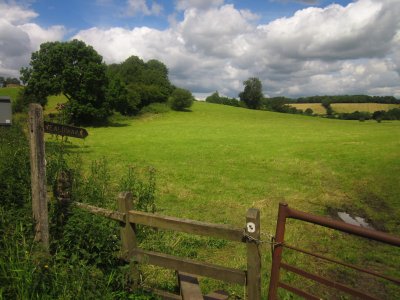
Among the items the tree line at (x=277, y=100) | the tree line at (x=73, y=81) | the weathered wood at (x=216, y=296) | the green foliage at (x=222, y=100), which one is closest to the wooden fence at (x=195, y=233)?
the weathered wood at (x=216, y=296)

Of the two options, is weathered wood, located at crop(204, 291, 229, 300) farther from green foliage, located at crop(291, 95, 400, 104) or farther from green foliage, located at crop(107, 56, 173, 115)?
green foliage, located at crop(291, 95, 400, 104)

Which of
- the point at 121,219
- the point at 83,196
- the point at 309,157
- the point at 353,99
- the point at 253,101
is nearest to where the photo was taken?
the point at 121,219

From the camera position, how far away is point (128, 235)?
506cm

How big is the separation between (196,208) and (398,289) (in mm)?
6666

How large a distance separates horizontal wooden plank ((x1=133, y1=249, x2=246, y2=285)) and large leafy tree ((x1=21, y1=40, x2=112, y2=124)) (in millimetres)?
43329

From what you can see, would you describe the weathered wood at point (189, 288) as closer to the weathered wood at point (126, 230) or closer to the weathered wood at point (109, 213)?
the weathered wood at point (126, 230)

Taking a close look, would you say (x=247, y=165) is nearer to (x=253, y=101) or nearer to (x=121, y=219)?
(x=121, y=219)

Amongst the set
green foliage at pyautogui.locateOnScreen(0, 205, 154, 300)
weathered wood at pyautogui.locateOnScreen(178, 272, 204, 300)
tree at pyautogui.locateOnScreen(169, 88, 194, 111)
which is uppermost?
tree at pyautogui.locateOnScreen(169, 88, 194, 111)

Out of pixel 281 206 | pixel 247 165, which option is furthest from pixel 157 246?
pixel 247 165

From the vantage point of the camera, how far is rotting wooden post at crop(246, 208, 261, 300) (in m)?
4.20

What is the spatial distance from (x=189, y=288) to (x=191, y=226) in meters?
0.94

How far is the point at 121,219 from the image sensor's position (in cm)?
498

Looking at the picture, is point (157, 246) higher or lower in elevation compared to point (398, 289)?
higher

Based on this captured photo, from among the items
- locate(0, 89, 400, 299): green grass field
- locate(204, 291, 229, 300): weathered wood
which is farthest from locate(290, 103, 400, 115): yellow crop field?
locate(204, 291, 229, 300): weathered wood
